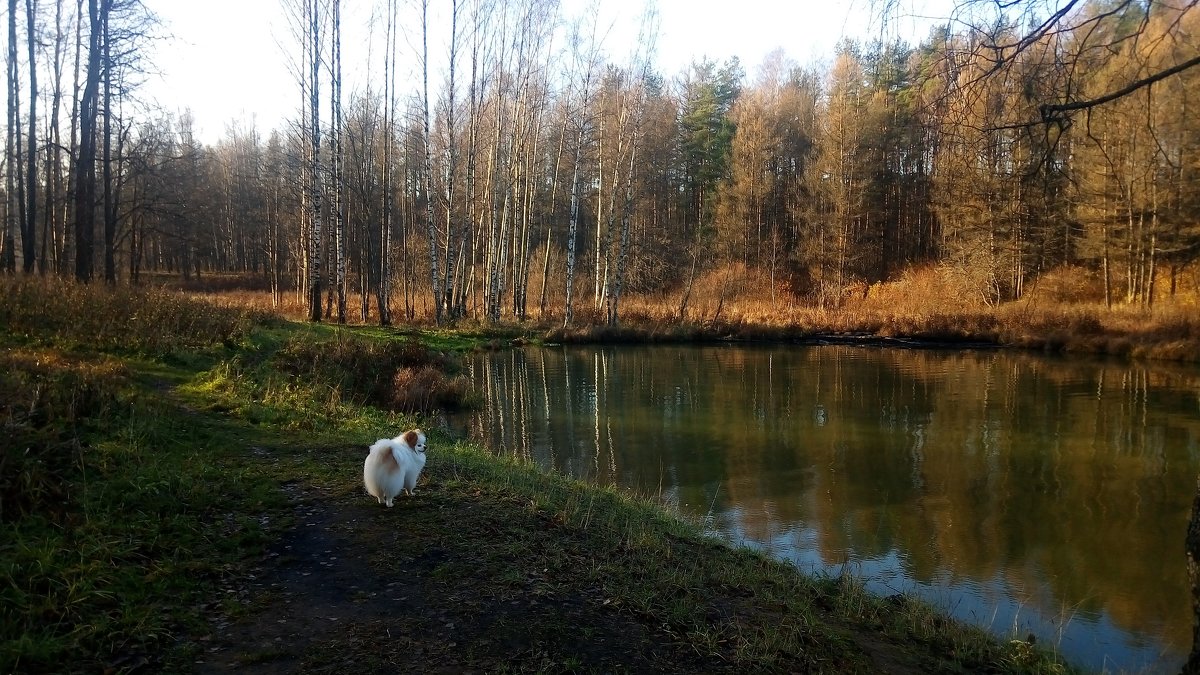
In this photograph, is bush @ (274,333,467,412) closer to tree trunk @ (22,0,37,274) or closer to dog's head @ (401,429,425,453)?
dog's head @ (401,429,425,453)

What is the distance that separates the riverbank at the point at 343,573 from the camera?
3.50m

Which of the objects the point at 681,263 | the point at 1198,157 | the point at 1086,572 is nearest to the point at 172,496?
the point at 1086,572

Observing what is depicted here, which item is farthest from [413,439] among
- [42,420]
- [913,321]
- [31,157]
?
[913,321]

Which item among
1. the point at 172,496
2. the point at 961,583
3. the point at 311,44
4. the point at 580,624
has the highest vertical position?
the point at 311,44

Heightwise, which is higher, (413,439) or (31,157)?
(31,157)

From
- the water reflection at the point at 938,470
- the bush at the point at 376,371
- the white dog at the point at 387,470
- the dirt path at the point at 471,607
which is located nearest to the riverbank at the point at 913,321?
the water reflection at the point at 938,470

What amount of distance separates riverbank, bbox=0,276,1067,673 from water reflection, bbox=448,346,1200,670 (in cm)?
154

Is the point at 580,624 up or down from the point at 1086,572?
up

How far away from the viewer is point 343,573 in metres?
4.41

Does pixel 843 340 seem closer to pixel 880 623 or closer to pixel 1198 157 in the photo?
pixel 1198 157

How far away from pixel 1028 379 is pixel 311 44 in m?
26.1

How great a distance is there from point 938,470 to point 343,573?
9.46 meters

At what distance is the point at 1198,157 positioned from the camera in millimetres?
25922

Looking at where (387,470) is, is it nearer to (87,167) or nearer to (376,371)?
(376,371)
